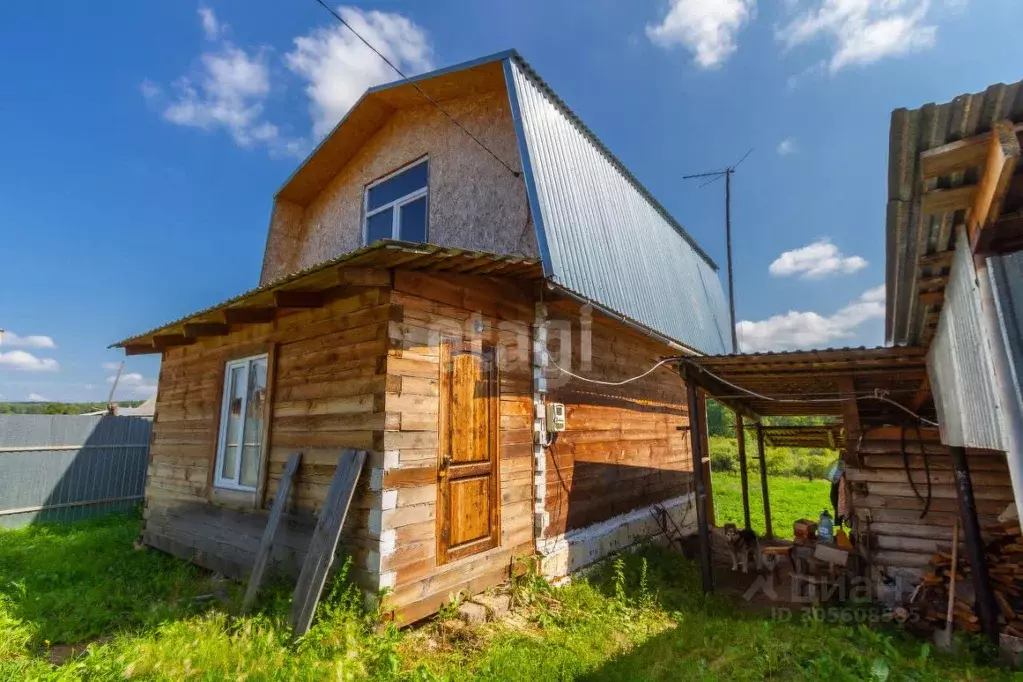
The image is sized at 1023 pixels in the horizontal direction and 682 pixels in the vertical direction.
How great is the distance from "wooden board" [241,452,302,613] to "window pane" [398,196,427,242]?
13.8 feet

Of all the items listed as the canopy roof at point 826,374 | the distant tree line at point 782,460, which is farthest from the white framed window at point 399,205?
the distant tree line at point 782,460

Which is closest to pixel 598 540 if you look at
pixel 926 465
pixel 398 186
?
pixel 926 465

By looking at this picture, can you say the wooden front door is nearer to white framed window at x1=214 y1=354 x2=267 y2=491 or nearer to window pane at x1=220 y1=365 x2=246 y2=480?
white framed window at x1=214 y1=354 x2=267 y2=491

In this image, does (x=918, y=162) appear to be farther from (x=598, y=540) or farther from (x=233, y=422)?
(x=233, y=422)

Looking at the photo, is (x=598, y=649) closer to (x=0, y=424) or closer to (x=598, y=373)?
(x=598, y=373)

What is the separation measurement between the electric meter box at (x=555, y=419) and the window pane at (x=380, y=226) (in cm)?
444

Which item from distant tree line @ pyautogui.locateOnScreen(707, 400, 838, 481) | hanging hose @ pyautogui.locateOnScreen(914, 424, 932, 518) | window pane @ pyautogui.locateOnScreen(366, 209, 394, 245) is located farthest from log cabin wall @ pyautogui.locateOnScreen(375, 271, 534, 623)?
distant tree line @ pyautogui.locateOnScreen(707, 400, 838, 481)

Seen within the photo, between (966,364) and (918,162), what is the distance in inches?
67.9

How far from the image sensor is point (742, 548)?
7867 millimetres

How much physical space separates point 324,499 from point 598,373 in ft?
14.4

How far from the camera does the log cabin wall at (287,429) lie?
4.89 m

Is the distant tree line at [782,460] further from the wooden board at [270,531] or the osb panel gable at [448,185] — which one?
the wooden board at [270,531]

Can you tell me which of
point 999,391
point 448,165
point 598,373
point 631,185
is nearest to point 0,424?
point 448,165

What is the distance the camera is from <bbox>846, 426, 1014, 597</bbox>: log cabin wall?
539cm
